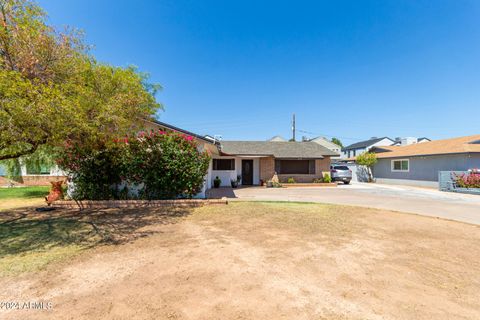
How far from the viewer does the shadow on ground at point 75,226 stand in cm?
495

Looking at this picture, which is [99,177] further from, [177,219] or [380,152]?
[380,152]

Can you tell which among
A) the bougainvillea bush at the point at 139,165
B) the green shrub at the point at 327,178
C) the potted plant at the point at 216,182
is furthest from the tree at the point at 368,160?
the bougainvillea bush at the point at 139,165

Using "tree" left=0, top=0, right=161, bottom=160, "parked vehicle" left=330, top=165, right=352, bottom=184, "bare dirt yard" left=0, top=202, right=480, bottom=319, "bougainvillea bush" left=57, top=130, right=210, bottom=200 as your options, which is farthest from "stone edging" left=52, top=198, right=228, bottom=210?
"parked vehicle" left=330, top=165, right=352, bottom=184

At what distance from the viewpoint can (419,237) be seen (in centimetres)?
546

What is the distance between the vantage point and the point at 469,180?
13.7 m

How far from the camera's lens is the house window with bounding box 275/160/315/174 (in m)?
19.9

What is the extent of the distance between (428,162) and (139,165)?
72.7ft

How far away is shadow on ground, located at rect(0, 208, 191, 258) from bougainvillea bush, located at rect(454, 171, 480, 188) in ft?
58.4

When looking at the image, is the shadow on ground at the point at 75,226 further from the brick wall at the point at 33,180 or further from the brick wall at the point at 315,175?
the brick wall at the point at 315,175

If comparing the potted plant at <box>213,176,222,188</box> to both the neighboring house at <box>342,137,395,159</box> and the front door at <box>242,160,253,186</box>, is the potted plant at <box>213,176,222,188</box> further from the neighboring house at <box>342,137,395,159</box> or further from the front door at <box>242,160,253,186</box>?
the neighboring house at <box>342,137,395,159</box>

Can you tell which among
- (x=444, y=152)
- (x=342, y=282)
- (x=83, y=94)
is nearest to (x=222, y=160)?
(x=83, y=94)

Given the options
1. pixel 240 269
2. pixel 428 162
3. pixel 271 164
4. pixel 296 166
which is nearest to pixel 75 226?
pixel 240 269

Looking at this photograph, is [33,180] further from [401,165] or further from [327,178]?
[401,165]

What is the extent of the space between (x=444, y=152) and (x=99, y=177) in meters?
22.9
